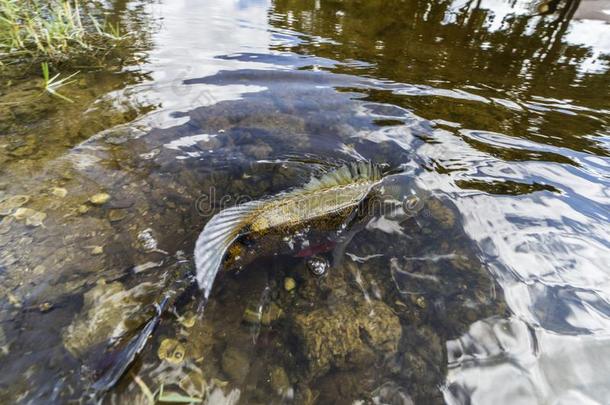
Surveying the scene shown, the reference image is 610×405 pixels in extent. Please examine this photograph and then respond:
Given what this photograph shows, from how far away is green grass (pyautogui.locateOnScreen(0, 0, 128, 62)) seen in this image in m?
5.29

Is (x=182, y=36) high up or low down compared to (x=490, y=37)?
down

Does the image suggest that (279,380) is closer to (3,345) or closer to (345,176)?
(3,345)

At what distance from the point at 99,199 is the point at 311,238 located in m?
2.18

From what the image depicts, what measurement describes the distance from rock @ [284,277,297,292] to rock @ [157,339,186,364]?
918 millimetres

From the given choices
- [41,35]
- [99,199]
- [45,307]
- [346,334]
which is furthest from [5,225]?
[41,35]

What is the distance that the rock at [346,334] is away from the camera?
2453 millimetres

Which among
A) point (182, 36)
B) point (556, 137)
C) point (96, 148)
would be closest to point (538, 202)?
point (556, 137)

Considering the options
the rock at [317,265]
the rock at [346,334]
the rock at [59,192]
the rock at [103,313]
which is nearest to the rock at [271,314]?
the rock at [346,334]

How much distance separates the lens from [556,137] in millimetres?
4457

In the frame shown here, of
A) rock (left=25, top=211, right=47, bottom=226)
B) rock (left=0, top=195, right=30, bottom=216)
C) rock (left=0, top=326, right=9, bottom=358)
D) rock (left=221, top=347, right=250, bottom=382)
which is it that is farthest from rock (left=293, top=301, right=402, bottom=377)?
rock (left=0, top=195, right=30, bottom=216)

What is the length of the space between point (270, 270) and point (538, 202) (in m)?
2.84

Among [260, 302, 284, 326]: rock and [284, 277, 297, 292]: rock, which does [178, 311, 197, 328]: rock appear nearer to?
[260, 302, 284, 326]: rock

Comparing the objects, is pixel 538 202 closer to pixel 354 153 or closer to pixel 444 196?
pixel 444 196

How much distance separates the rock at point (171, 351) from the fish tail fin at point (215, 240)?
15.9 inches
